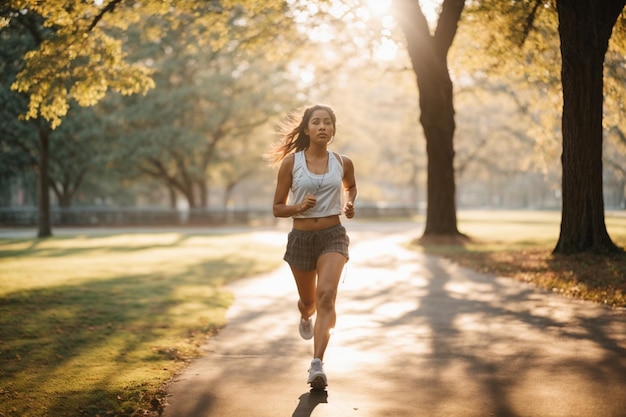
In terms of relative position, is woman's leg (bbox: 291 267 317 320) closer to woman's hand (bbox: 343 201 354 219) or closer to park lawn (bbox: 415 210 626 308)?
woman's hand (bbox: 343 201 354 219)

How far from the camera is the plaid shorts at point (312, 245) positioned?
5.58 meters


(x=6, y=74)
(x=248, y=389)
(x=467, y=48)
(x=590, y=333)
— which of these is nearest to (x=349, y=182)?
(x=248, y=389)

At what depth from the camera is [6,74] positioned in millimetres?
23219

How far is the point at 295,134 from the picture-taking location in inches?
236

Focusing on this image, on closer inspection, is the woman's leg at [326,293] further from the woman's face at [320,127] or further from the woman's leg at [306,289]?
the woman's face at [320,127]

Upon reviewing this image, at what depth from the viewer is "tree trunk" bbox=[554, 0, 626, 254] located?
12219mm

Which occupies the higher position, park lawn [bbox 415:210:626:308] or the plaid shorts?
the plaid shorts

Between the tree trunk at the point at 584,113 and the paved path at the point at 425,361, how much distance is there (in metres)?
3.16

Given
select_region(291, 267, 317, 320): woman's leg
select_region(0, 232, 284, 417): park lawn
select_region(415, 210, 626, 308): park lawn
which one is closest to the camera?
select_region(0, 232, 284, 417): park lawn

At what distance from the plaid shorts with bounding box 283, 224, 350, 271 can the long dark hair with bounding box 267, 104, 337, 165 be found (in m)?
0.81

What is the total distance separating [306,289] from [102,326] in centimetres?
325

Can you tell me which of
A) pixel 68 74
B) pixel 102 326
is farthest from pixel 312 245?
pixel 68 74

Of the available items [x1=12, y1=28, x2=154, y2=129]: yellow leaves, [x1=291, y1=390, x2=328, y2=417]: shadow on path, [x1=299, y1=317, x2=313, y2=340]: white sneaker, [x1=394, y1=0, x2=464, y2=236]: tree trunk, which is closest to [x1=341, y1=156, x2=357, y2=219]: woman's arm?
[x1=299, y1=317, x2=313, y2=340]: white sneaker

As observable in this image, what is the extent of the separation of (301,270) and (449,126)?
15.2m
